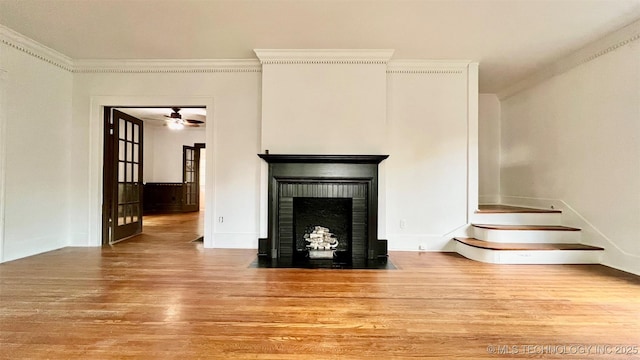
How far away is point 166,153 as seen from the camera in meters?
9.19

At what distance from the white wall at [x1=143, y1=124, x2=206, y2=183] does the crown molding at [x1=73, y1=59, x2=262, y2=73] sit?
16.1ft

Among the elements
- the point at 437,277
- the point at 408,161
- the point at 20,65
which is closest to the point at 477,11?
the point at 408,161

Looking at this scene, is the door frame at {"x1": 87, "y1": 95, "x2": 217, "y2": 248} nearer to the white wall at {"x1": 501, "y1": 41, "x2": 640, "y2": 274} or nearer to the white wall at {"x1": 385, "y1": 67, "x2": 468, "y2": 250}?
the white wall at {"x1": 385, "y1": 67, "x2": 468, "y2": 250}

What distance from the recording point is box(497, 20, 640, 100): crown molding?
318 cm

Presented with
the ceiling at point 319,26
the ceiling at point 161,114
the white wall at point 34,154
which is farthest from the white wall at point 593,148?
the white wall at point 34,154

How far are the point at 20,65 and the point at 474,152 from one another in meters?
5.77

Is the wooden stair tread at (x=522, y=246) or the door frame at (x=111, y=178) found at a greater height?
the door frame at (x=111, y=178)

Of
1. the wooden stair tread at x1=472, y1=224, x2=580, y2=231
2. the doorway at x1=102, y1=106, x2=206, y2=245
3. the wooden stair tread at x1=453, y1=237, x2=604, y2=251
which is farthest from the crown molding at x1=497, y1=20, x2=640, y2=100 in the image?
the doorway at x1=102, y1=106, x2=206, y2=245

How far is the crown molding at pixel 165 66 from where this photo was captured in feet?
13.7

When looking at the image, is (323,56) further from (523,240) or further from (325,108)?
(523,240)

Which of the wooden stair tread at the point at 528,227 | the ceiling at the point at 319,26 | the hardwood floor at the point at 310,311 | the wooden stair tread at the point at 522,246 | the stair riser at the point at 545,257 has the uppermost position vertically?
the ceiling at the point at 319,26

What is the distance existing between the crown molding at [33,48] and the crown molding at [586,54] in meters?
6.63

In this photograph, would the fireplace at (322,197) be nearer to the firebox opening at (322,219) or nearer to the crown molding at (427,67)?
the firebox opening at (322,219)

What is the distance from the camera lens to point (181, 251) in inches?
158
